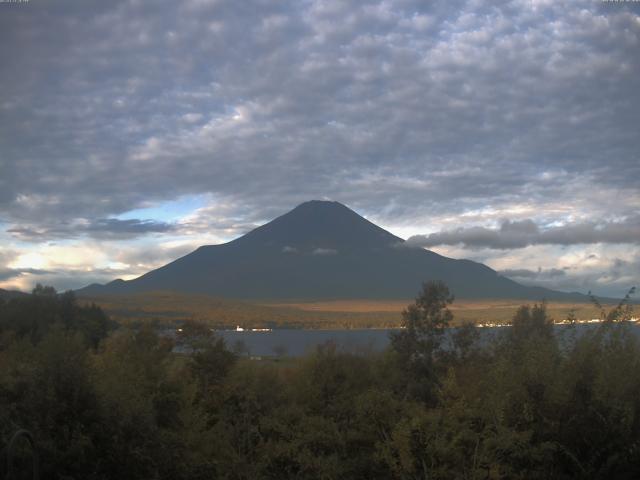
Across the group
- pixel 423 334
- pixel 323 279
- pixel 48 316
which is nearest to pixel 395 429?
pixel 423 334

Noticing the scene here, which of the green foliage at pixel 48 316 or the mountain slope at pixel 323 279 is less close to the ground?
the mountain slope at pixel 323 279

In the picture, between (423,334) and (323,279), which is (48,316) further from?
(323,279)

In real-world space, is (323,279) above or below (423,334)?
above

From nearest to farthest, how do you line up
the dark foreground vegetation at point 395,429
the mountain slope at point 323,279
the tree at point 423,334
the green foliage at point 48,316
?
the dark foreground vegetation at point 395,429 < the tree at point 423,334 < the green foliage at point 48,316 < the mountain slope at point 323,279

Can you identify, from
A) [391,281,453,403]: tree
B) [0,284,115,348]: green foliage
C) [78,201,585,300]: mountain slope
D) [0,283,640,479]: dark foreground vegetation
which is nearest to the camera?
[0,283,640,479]: dark foreground vegetation

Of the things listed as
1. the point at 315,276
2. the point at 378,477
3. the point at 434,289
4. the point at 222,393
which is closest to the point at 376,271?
the point at 315,276

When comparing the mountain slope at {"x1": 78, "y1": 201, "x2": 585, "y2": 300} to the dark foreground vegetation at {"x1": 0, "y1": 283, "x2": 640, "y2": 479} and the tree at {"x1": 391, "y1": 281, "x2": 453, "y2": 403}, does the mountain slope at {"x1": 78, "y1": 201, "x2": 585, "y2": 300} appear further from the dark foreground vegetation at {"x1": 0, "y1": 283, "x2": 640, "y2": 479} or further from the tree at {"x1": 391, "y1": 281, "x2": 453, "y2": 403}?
the dark foreground vegetation at {"x1": 0, "y1": 283, "x2": 640, "y2": 479}

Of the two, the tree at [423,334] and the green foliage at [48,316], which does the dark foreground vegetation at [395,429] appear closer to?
the tree at [423,334]

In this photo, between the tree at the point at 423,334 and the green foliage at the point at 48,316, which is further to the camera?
the green foliage at the point at 48,316

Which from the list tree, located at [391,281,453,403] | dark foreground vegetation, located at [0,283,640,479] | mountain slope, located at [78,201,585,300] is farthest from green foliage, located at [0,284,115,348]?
mountain slope, located at [78,201,585,300]

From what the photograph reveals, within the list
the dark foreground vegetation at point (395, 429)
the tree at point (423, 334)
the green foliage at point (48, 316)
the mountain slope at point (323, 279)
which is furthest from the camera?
the mountain slope at point (323, 279)

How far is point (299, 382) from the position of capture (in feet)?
65.0

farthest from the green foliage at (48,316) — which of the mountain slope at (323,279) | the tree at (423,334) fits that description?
the mountain slope at (323,279)

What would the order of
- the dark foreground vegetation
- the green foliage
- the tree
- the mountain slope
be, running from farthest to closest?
1. the mountain slope
2. the green foliage
3. the tree
4. the dark foreground vegetation
